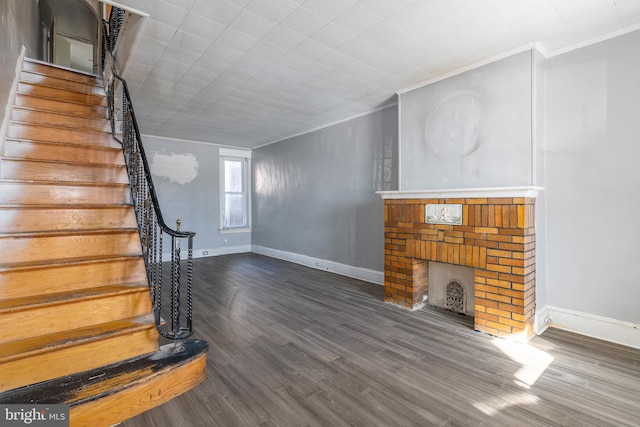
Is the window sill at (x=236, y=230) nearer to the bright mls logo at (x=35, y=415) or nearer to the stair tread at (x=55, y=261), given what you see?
the stair tread at (x=55, y=261)

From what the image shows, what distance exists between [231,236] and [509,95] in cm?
594

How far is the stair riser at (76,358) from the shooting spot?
4.85 feet

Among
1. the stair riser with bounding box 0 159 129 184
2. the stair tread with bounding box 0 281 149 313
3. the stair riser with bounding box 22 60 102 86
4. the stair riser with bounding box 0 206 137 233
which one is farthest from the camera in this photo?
the stair riser with bounding box 22 60 102 86

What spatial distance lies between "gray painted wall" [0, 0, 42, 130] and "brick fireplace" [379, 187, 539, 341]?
3.85 metres

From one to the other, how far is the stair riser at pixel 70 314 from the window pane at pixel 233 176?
5120 millimetres

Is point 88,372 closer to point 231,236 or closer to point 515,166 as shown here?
point 515,166

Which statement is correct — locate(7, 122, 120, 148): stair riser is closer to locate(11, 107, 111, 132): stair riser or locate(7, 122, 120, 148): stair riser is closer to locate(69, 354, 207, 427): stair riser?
locate(11, 107, 111, 132): stair riser

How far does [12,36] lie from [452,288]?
5040mm

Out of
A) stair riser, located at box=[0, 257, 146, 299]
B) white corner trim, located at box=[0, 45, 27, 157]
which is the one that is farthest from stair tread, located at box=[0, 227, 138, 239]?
white corner trim, located at box=[0, 45, 27, 157]

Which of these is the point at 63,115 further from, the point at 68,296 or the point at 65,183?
the point at 68,296

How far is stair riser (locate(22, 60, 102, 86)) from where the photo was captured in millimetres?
3221

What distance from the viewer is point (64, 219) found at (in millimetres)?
2221

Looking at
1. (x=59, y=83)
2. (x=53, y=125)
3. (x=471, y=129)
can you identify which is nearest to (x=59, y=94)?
(x=59, y=83)

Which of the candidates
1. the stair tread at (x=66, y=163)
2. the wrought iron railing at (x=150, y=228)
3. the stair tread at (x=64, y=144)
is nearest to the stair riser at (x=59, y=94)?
the wrought iron railing at (x=150, y=228)
